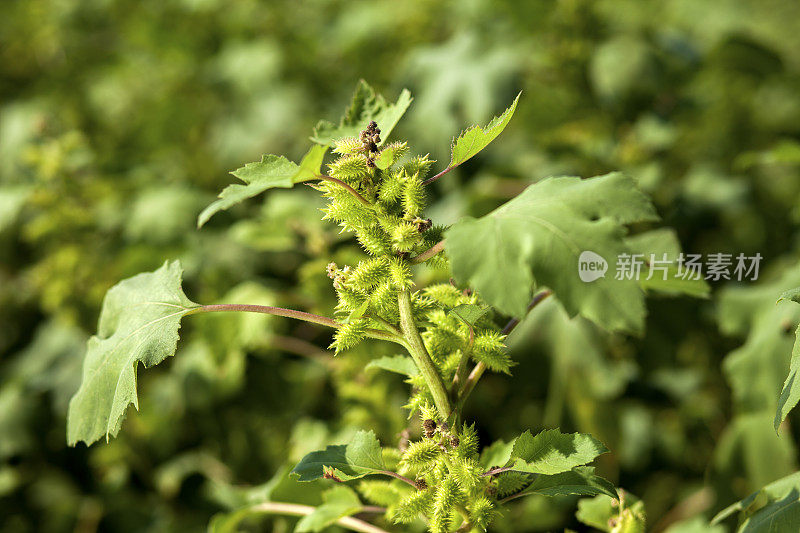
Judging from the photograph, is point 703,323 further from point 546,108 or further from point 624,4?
point 624,4

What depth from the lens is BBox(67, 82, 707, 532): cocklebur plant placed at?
2.42ft

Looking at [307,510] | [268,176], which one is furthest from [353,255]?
[268,176]

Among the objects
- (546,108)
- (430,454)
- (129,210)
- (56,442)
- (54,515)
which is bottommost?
(54,515)

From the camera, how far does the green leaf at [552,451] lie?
834mm

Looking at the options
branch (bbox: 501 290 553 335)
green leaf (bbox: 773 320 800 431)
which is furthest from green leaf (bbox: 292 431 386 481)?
green leaf (bbox: 773 320 800 431)

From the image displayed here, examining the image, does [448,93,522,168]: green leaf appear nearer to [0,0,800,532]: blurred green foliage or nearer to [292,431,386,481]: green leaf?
[292,431,386,481]: green leaf

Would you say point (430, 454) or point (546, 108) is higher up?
point (430, 454)

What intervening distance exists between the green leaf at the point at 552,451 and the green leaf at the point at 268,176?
44cm

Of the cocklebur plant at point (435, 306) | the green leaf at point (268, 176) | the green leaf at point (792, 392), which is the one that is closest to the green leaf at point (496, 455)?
the cocklebur plant at point (435, 306)

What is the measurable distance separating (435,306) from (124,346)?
0.45m

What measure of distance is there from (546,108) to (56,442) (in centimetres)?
204

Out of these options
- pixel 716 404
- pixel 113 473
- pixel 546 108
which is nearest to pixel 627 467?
pixel 716 404

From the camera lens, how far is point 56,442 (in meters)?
2.25

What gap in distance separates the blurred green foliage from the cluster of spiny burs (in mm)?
532
